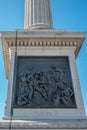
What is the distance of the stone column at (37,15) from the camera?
1265cm

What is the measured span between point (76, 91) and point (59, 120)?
5.05ft

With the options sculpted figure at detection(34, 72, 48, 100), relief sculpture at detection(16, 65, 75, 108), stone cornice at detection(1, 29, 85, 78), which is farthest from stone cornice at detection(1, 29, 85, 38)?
sculpted figure at detection(34, 72, 48, 100)

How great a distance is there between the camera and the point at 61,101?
9.94 meters

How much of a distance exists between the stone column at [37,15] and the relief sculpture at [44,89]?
2651 mm

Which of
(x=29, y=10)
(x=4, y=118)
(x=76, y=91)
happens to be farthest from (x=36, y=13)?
(x=4, y=118)

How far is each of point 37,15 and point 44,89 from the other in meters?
4.41

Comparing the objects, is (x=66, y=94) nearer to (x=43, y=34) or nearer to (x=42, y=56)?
(x=42, y=56)

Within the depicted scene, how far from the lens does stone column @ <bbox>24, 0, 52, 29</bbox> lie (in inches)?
498

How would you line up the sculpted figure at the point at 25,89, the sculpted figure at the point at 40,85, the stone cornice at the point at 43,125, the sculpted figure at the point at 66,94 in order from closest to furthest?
1. the stone cornice at the point at 43,125
2. the sculpted figure at the point at 25,89
3. the sculpted figure at the point at 66,94
4. the sculpted figure at the point at 40,85

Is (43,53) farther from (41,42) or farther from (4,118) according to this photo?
(4,118)

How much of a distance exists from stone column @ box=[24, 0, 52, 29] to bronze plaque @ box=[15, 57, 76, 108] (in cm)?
218

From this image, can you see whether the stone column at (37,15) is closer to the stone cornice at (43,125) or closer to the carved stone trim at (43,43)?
the carved stone trim at (43,43)

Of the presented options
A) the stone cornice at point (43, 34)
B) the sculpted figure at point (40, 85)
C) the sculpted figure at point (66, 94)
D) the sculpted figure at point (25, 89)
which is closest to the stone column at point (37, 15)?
the stone cornice at point (43, 34)

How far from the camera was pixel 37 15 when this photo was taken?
12.9 meters
